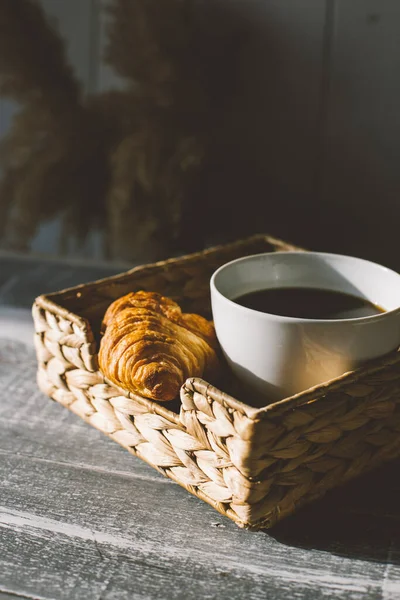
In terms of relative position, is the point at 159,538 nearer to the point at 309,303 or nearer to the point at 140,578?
the point at 140,578

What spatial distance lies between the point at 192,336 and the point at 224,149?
1.80 feet

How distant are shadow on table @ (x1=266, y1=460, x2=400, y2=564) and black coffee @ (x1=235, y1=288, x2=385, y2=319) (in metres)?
0.14

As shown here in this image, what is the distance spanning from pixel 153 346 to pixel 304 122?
0.62m

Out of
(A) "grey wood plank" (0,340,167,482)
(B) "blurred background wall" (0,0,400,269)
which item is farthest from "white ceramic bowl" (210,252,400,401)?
(B) "blurred background wall" (0,0,400,269)

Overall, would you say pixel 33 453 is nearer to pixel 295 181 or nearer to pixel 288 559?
pixel 288 559

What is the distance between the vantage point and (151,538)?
1.86 ft

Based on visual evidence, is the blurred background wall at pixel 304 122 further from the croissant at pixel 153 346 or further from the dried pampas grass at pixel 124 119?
the croissant at pixel 153 346

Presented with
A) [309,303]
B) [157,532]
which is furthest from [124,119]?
[157,532]

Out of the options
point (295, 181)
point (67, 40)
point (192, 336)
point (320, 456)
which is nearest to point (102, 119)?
point (67, 40)

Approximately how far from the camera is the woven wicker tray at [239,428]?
526mm

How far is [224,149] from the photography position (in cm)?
114

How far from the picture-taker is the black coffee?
0.65 metres

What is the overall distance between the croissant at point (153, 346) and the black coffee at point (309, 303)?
0.18ft

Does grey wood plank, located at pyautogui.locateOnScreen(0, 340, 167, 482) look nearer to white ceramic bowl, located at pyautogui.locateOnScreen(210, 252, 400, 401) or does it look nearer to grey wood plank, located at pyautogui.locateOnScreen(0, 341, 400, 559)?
grey wood plank, located at pyautogui.locateOnScreen(0, 341, 400, 559)
